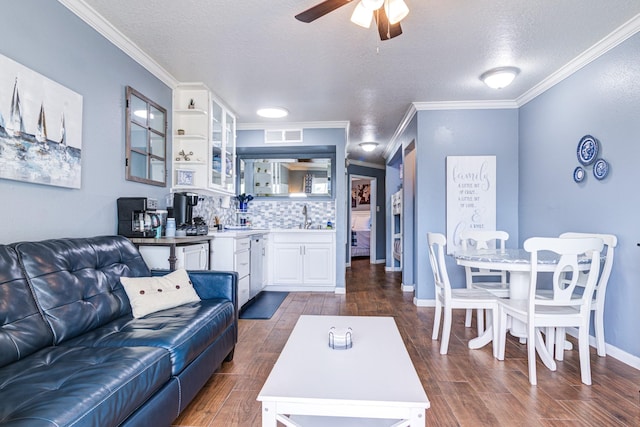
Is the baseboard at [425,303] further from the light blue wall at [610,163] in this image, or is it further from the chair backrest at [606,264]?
the chair backrest at [606,264]

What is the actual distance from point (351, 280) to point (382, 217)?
107 inches

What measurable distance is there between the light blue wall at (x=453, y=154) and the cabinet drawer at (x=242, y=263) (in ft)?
6.89

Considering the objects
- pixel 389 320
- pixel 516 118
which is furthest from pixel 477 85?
pixel 389 320

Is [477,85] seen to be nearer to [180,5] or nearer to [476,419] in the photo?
[180,5]

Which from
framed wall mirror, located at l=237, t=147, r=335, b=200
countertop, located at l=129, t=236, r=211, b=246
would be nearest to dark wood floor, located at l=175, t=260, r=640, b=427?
countertop, located at l=129, t=236, r=211, b=246

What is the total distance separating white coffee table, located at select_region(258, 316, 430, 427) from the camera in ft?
3.98

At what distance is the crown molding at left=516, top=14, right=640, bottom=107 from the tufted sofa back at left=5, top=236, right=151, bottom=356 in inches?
156

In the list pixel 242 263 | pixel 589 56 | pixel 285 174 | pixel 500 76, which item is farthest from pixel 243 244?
pixel 589 56

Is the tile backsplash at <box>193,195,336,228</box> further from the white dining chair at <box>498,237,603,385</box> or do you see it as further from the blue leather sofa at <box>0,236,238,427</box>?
the white dining chair at <box>498,237,603,385</box>

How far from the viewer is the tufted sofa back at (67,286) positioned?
5.33 feet

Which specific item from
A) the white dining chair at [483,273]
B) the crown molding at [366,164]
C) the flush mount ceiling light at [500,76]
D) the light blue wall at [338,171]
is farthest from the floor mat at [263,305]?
the crown molding at [366,164]

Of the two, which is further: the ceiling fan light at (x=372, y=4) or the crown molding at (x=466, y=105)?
the crown molding at (x=466, y=105)

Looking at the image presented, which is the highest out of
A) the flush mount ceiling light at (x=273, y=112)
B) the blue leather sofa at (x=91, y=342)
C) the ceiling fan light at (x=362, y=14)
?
the flush mount ceiling light at (x=273, y=112)

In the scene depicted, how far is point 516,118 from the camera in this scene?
13.9 feet
